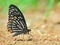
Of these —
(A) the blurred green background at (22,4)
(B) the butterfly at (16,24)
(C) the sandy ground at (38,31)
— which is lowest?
(C) the sandy ground at (38,31)

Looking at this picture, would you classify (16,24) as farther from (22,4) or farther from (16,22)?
(22,4)

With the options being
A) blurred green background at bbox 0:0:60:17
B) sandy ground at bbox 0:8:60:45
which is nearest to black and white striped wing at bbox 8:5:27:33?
sandy ground at bbox 0:8:60:45

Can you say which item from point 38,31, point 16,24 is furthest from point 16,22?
point 38,31

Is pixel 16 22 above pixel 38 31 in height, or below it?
above

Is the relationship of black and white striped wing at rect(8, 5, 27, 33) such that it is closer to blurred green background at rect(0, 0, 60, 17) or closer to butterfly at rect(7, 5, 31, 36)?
butterfly at rect(7, 5, 31, 36)

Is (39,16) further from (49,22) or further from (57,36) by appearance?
(57,36)

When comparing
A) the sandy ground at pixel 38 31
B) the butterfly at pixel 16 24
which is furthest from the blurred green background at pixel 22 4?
the butterfly at pixel 16 24

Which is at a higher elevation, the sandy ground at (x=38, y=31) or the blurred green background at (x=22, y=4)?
the blurred green background at (x=22, y=4)

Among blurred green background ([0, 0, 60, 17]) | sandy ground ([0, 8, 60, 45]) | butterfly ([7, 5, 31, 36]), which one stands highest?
blurred green background ([0, 0, 60, 17])

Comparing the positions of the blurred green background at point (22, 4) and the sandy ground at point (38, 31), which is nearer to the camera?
the sandy ground at point (38, 31)

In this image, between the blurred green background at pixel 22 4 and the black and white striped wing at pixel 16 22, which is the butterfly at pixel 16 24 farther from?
the blurred green background at pixel 22 4
